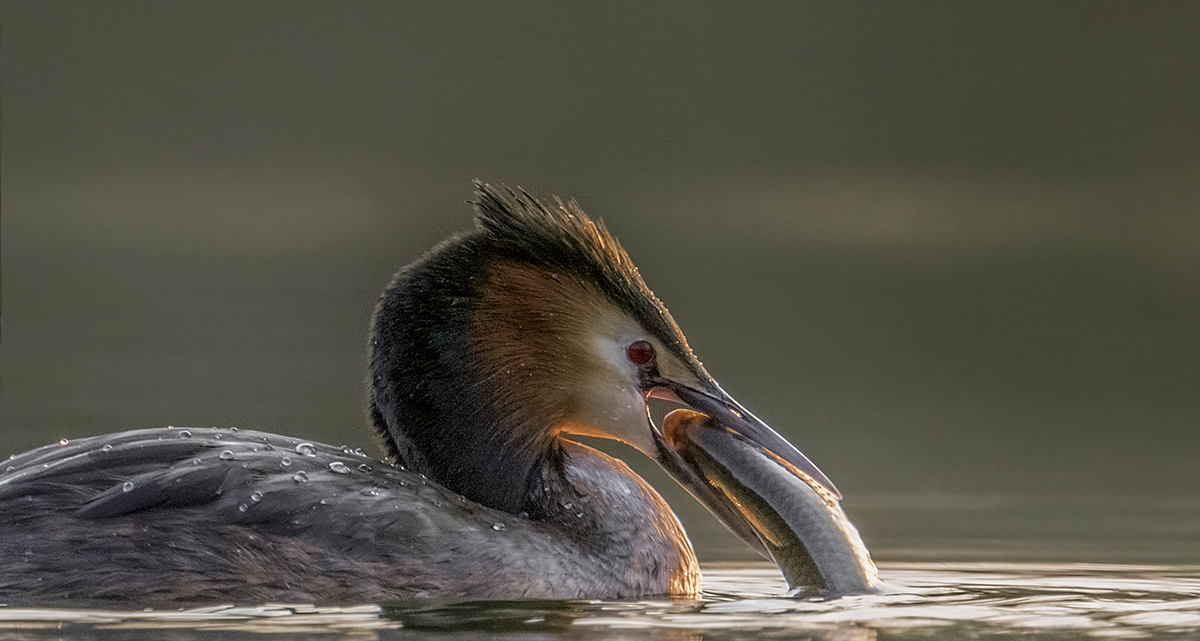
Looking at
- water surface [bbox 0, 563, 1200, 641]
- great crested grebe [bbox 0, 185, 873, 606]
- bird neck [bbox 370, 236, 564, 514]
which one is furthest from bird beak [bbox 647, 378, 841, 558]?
bird neck [bbox 370, 236, 564, 514]

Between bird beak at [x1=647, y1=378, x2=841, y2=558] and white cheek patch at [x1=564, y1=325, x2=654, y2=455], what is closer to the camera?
bird beak at [x1=647, y1=378, x2=841, y2=558]

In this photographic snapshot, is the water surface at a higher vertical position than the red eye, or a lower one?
lower

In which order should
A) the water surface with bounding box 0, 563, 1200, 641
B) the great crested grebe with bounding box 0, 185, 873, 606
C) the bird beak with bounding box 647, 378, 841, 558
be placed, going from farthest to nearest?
1. the bird beak with bounding box 647, 378, 841, 558
2. the great crested grebe with bounding box 0, 185, 873, 606
3. the water surface with bounding box 0, 563, 1200, 641

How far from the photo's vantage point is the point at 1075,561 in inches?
337

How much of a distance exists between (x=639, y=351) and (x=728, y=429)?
38 centimetres

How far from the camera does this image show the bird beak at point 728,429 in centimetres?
762

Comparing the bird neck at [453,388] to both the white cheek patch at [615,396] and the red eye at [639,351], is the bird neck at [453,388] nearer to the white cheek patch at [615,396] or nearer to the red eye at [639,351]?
the white cheek patch at [615,396]

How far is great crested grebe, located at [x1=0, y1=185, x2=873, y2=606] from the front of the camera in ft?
23.2

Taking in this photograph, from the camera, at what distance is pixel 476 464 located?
7.64 metres

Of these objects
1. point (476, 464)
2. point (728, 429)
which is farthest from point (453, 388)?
point (728, 429)

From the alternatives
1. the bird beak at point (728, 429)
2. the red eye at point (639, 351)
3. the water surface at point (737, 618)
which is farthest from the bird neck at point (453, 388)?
the water surface at point (737, 618)

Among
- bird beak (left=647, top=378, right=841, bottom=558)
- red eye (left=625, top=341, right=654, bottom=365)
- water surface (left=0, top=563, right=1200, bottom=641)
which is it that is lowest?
water surface (left=0, top=563, right=1200, bottom=641)

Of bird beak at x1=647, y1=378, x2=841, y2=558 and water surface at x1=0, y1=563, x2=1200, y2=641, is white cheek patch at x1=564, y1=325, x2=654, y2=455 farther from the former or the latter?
water surface at x1=0, y1=563, x2=1200, y2=641

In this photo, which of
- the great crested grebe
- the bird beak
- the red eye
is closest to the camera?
the great crested grebe
